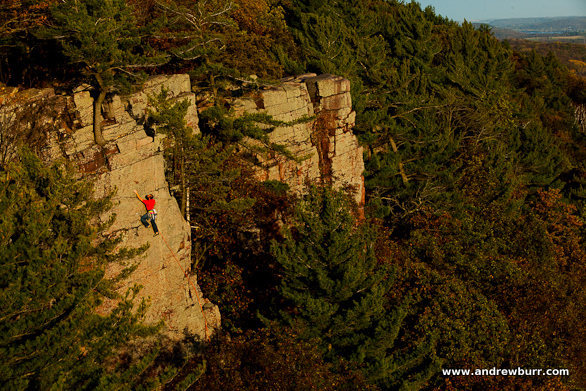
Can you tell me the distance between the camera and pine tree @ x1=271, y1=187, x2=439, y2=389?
1291cm

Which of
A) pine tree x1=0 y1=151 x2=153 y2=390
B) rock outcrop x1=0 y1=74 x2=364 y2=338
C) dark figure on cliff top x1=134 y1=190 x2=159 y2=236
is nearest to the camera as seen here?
pine tree x1=0 y1=151 x2=153 y2=390

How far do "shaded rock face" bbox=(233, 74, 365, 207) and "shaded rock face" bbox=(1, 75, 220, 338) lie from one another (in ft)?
17.9

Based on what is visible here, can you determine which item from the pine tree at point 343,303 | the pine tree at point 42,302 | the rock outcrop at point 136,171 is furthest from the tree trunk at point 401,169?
the pine tree at point 42,302

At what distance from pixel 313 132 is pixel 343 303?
979cm

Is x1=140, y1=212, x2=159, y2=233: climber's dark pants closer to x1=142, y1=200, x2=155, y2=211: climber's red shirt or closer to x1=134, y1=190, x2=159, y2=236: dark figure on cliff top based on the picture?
x1=134, y1=190, x2=159, y2=236: dark figure on cliff top

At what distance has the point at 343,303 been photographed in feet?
45.7

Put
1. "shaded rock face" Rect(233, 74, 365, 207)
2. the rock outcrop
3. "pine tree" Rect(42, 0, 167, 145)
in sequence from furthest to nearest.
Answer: "shaded rock face" Rect(233, 74, 365, 207)
the rock outcrop
"pine tree" Rect(42, 0, 167, 145)

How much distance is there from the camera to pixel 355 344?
13078 millimetres

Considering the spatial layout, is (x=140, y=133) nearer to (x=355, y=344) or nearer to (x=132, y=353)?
(x=132, y=353)

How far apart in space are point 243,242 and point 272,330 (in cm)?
639

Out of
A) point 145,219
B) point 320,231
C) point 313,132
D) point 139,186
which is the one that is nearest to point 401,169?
point 313,132

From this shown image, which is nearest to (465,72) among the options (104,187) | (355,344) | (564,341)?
(564,341)

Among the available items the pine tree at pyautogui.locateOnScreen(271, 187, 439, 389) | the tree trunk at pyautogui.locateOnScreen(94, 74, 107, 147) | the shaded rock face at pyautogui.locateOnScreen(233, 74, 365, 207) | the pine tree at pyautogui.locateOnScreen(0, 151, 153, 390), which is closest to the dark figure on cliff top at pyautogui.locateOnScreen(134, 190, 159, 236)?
the tree trunk at pyautogui.locateOnScreen(94, 74, 107, 147)

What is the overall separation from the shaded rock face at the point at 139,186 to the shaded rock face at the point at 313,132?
546 centimetres
